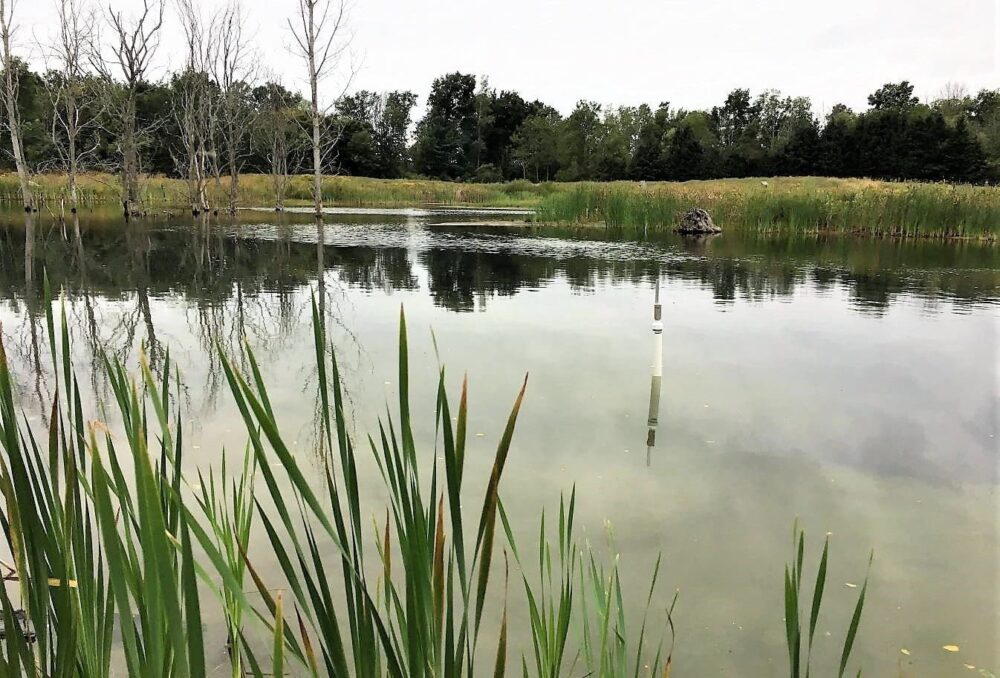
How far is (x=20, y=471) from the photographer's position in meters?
1.02

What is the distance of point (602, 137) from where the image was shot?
5938cm

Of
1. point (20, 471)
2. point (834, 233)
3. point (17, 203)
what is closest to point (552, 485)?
point (20, 471)

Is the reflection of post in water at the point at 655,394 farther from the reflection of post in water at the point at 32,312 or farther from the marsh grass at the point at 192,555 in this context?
the reflection of post in water at the point at 32,312

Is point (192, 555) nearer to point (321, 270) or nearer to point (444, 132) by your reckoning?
point (321, 270)

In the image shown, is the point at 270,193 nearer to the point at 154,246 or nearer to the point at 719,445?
the point at 154,246

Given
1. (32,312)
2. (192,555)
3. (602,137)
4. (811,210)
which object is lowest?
(32,312)

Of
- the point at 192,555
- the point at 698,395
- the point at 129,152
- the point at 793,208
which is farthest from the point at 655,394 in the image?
the point at 129,152

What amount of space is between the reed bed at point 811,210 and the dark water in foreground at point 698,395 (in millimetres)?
5935

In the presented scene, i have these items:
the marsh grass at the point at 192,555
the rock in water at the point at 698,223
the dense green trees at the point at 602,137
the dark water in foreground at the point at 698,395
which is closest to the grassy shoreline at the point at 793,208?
the rock in water at the point at 698,223

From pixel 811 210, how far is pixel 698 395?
1543 cm

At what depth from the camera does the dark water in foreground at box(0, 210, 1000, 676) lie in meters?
2.75

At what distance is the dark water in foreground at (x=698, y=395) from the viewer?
2.75m

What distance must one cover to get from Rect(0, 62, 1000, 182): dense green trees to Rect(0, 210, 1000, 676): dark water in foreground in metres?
25.0

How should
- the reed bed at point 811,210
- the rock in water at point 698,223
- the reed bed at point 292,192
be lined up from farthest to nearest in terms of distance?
the reed bed at point 292,192 < the rock in water at point 698,223 < the reed bed at point 811,210
